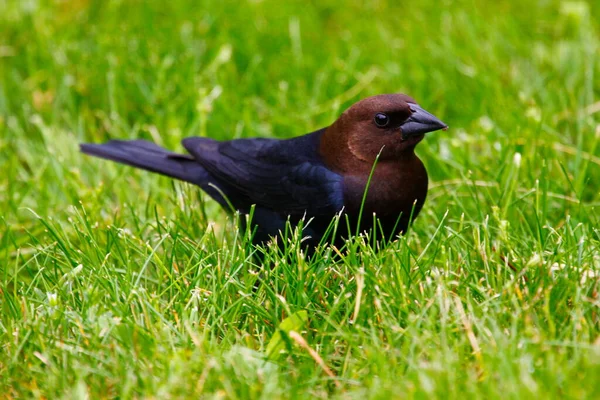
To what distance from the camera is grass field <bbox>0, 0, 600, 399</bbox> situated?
2475 millimetres

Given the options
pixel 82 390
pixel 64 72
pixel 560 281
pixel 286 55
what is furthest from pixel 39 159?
pixel 560 281

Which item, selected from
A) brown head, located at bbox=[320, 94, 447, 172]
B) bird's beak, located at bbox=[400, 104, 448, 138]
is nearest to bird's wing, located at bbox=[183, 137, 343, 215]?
brown head, located at bbox=[320, 94, 447, 172]

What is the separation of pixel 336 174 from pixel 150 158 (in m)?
0.99

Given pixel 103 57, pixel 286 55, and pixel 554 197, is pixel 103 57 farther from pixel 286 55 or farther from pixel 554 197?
pixel 554 197

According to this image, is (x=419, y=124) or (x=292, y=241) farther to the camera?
(x=419, y=124)

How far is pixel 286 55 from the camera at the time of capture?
17.0 feet

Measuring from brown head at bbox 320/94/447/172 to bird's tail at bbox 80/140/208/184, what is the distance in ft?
2.41

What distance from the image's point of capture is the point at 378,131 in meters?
3.42

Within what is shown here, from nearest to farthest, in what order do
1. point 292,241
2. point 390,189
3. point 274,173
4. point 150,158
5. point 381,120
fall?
1. point 292,241
2. point 390,189
3. point 381,120
4. point 274,173
5. point 150,158

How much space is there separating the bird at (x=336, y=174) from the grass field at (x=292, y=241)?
0.50 feet

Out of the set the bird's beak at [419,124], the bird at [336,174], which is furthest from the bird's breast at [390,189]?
the bird's beak at [419,124]

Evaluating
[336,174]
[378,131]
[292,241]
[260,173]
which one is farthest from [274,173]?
[292,241]

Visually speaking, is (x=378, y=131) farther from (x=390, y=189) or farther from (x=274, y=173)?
(x=274, y=173)

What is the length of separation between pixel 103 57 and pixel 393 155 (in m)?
2.34
